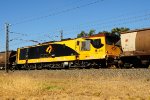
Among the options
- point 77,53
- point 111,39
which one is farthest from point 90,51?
point 111,39

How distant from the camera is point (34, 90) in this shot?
1434cm

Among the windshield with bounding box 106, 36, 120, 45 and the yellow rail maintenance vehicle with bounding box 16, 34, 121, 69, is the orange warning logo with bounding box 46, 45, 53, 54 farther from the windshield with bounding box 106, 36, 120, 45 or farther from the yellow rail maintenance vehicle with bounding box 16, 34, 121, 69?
the windshield with bounding box 106, 36, 120, 45

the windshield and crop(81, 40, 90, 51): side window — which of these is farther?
crop(81, 40, 90, 51): side window

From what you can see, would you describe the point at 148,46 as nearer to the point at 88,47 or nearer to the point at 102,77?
the point at 102,77

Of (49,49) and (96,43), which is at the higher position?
(96,43)

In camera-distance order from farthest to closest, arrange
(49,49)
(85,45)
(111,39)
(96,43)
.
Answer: (49,49) < (85,45) < (111,39) < (96,43)

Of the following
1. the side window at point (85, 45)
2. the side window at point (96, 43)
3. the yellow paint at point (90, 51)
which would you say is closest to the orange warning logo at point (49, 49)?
the yellow paint at point (90, 51)

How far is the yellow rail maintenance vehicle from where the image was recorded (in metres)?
27.5

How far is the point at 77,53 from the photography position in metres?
29.7

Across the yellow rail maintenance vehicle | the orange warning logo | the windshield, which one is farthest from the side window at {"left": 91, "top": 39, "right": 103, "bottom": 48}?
the orange warning logo

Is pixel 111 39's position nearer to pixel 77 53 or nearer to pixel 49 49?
pixel 77 53

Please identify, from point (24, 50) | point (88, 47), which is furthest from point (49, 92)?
point (24, 50)

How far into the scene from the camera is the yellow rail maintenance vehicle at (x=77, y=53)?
90.3ft

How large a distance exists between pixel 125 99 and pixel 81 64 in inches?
723
